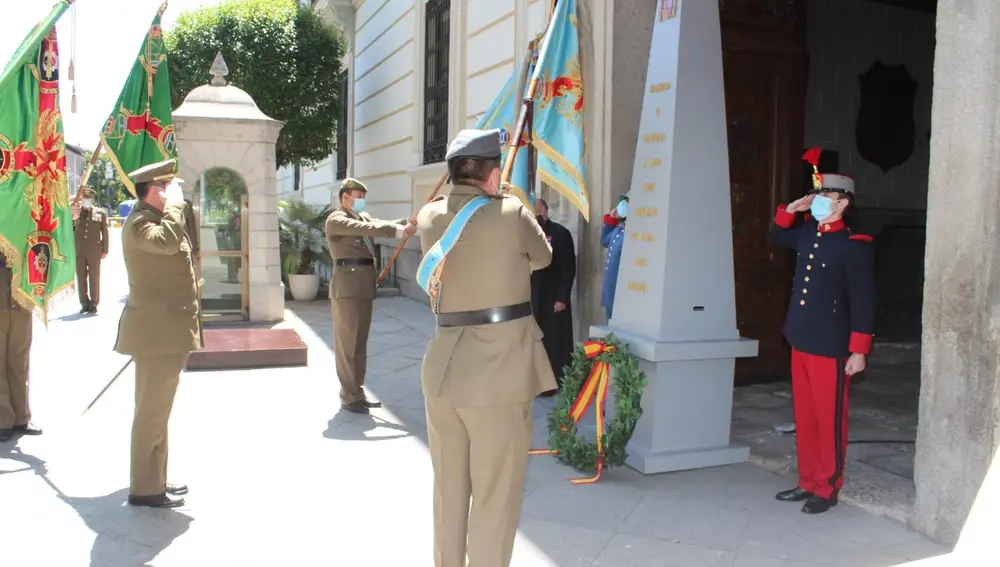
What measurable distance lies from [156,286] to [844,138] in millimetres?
7285

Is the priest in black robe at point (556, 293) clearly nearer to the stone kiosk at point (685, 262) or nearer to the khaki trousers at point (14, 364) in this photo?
the stone kiosk at point (685, 262)

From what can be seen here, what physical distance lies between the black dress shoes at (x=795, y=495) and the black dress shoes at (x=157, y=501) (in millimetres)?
3349

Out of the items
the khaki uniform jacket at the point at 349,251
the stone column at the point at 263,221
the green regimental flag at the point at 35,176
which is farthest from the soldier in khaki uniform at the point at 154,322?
the stone column at the point at 263,221

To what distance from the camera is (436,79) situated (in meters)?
13.3

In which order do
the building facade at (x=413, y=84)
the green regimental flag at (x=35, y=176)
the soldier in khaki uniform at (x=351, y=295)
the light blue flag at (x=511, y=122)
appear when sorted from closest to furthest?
1. the green regimental flag at (x=35, y=176)
2. the light blue flag at (x=511, y=122)
3. the soldier in khaki uniform at (x=351, y=295)
4. the building facade at (x=413, y=84)

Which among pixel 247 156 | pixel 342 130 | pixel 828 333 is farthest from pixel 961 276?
pixel 342 130

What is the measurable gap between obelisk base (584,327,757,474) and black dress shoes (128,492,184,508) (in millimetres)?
2701

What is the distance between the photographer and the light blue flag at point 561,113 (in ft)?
20.1

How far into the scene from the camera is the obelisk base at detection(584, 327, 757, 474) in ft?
16.8

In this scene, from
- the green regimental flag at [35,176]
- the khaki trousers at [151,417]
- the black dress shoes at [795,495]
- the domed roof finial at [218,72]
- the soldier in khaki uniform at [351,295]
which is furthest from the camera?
the domed roof finial at [218,72]

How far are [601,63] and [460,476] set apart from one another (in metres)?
4.65

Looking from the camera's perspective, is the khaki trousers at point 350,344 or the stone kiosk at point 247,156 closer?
the khaki trousers at point 350,344

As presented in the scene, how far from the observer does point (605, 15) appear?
22.7 ft

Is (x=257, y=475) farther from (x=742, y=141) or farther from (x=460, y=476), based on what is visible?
(x=742, y=141)
